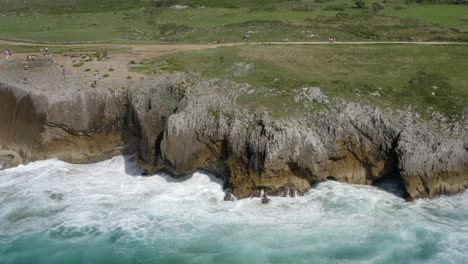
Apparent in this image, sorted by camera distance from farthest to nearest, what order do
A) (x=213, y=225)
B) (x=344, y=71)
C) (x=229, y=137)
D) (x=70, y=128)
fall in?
(x=344, y=71), (x=70, y=128), (x=229, y=137), (x=213, y=225)

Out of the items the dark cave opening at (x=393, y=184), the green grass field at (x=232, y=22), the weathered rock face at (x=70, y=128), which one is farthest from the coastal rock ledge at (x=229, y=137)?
the green grass field at (x=232, y=22)

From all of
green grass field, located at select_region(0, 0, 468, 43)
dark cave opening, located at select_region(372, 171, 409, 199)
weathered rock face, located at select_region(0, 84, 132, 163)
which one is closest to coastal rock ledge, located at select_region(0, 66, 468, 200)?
weathered rock face, located at select_region(0, 84, 132, 163)

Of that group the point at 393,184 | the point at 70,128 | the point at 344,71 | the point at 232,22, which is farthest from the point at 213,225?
the point at 232,22

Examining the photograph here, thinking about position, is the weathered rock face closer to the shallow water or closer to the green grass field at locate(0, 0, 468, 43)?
the shallow water

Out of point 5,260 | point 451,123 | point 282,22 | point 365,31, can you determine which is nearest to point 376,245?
point 451,123

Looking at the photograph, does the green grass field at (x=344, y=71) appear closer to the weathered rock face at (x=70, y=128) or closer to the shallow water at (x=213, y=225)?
the weathered rock face at (x=70, y=128)

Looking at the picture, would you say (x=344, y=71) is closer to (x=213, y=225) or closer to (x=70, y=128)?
(x=213, y=225)

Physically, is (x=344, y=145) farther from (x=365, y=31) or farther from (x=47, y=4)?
(x=47, y=4)
